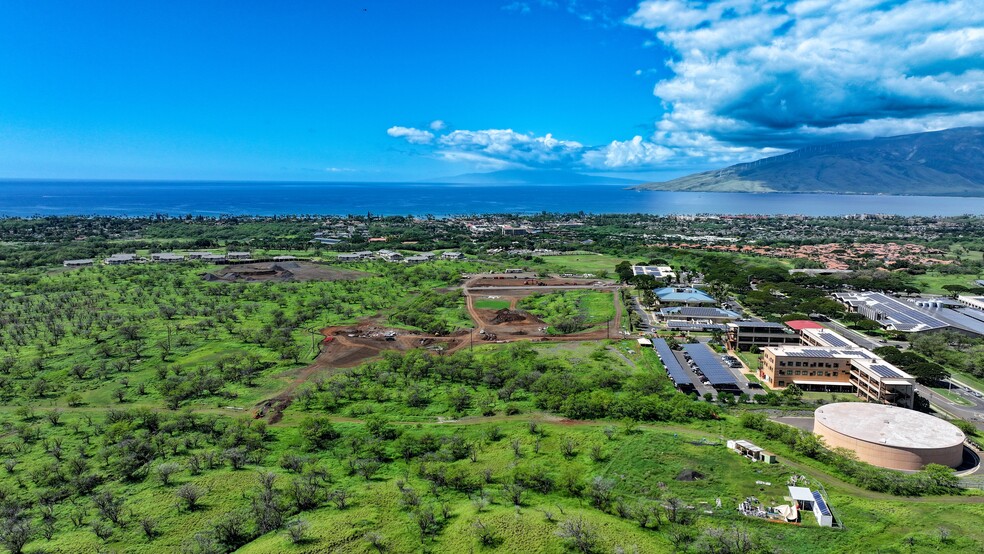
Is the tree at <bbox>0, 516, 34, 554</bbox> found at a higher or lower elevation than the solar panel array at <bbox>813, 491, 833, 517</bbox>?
lower

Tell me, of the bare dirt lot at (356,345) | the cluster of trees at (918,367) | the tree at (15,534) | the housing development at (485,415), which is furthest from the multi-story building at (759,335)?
the tree at (15,534)

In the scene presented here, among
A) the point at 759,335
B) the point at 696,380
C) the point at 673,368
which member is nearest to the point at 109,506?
the point at 673,368

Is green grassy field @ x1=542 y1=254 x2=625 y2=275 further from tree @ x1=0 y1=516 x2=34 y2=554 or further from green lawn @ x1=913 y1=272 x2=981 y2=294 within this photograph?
tree @ x1=0 y1=516 x2=34 y2=554

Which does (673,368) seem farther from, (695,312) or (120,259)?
(120,259)

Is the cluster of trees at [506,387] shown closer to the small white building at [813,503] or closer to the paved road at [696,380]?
the paved road at [696,380]

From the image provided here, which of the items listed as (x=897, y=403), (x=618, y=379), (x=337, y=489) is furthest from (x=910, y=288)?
(x=337, y=489)

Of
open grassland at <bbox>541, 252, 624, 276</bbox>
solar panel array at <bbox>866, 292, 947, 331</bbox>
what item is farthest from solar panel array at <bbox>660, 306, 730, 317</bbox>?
open grassland at <bbox>541, 252, 624, 276</bbox>
